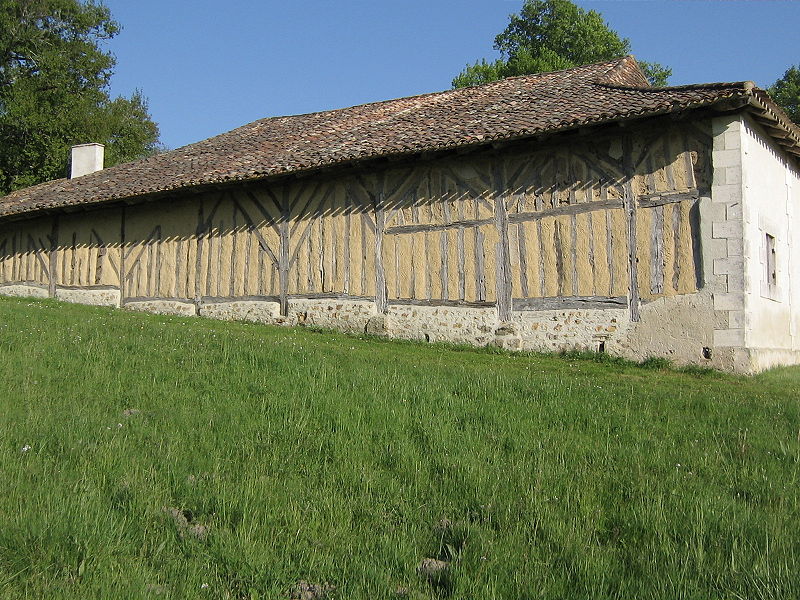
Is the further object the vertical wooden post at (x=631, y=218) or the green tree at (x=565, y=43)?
the green tree at (x=565, y=43)

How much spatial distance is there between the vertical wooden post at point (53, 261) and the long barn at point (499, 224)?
0.59 metres

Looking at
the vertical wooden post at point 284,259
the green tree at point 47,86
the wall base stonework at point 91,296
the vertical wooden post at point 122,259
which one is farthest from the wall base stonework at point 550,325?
the green tree at point 47,86

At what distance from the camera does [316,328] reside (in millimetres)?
14773

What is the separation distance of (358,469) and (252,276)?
37.3 ft

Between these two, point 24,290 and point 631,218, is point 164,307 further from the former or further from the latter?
point 631,218

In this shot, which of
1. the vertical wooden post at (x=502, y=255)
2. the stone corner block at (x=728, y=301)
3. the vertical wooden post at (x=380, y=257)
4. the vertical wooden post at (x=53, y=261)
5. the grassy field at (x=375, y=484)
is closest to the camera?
the grassy field at (x=375, y=484)

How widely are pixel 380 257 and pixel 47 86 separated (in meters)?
23.3

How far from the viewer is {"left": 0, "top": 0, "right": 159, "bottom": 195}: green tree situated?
30594 mm

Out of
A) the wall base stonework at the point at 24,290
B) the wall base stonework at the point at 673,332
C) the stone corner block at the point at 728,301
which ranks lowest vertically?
the wall base stonework at the point at 673,332

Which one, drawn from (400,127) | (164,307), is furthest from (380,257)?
(164,307)

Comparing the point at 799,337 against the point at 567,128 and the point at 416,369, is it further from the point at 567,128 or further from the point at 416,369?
the point at 416,369

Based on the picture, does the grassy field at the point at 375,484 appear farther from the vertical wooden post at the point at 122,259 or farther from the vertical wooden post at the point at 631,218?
the vertical wooden post at the point at 122,259

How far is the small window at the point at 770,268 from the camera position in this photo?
1215cm

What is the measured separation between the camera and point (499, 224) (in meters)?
13.1
